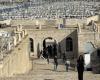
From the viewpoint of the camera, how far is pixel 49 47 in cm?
4141

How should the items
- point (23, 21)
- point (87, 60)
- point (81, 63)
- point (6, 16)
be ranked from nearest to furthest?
point (81, 63) → point (87, 60) → point (23, 21) → point (6, 16)

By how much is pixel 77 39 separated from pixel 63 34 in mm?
1546

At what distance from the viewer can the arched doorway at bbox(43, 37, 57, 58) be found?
41.3m

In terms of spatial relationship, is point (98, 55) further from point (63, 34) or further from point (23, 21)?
point (23, 21)

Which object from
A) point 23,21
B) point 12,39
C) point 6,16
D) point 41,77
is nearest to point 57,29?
point 23,21

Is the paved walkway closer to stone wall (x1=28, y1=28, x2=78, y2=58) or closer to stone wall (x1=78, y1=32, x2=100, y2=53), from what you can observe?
stone wall (x1=78, y1=32, x2=100, y2=53)

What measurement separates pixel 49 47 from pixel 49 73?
1339cm

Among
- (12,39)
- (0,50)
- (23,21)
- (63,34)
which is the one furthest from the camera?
(23,21)

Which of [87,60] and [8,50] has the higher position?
[8,50]

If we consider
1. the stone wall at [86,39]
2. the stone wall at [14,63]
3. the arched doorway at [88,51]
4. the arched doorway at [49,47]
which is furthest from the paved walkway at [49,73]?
the stone wall at [86,39]

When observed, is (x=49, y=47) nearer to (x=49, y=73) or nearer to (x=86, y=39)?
(x=86, y=39)

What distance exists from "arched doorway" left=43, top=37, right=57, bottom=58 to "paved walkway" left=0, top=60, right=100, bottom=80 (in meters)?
2.14

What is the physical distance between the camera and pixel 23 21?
46.1 meters

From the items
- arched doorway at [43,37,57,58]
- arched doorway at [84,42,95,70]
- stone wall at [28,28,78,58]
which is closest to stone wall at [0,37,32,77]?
arched doorway at [84,42,95,70]
